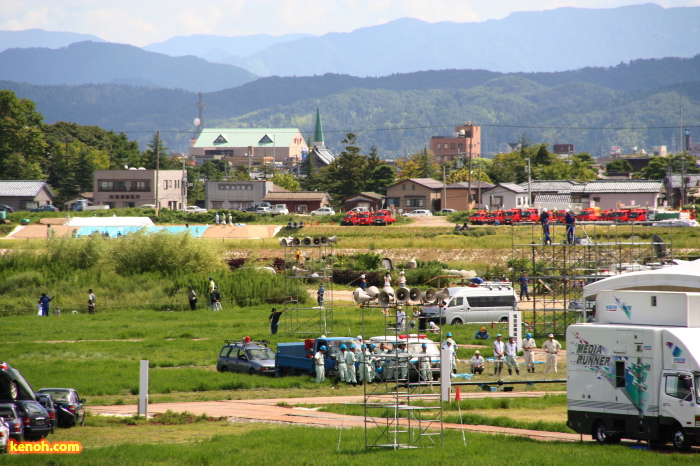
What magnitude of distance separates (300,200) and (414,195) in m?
14.4

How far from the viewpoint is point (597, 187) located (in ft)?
326

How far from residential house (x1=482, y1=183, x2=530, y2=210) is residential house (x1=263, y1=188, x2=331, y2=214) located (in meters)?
20.4

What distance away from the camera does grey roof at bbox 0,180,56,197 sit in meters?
102

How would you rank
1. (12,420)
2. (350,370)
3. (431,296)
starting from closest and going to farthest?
1. (12,420)
2. (431,296)
3. (350,370)

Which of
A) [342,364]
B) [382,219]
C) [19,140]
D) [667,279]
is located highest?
[19,140]

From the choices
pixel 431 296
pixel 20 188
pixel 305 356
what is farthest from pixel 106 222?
pixel 431 296

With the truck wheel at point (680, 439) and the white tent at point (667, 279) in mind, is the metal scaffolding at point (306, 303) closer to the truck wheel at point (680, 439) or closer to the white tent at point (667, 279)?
the white tent at point (667, 279)

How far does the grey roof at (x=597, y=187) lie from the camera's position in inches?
3772

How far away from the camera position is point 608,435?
1577cm

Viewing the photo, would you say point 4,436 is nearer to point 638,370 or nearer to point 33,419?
point 33,419

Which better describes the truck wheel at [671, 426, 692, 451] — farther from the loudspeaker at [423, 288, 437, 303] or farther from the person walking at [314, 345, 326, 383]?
the person walking at [314, 345, 326, 383]

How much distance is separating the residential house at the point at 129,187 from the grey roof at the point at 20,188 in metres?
7.66

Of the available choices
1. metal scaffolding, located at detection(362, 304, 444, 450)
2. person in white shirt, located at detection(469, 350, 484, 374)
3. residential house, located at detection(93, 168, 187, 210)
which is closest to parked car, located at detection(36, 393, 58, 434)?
metal scaffolding, located at detection(362, 304, 444, 450)

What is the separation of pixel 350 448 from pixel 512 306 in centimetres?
2263
